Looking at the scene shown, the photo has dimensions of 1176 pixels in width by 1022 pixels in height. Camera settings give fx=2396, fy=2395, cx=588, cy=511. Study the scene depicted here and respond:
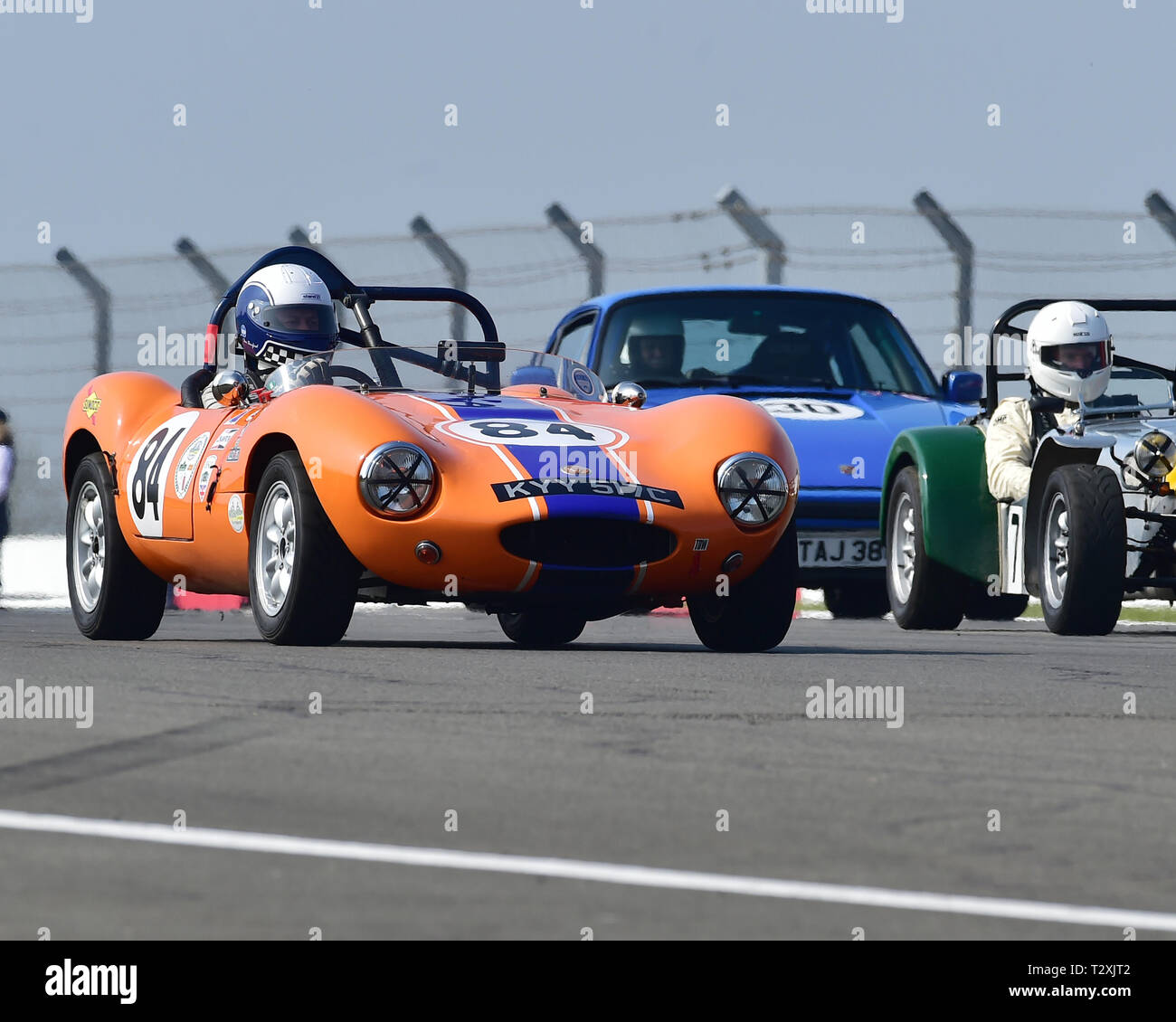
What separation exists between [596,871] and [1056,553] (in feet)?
21.9

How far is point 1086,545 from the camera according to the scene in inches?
386

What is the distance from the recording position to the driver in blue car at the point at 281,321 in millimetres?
10656

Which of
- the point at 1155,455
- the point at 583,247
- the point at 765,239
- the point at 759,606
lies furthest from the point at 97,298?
the point at 759,606

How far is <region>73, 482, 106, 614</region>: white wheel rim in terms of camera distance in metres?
10.5

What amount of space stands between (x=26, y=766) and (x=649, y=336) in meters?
7.71

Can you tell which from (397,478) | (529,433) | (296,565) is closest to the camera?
(397,478)

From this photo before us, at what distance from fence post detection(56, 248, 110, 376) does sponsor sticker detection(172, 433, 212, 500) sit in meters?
8.61

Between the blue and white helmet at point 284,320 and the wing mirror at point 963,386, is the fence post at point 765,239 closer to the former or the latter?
the wing mirror at point 963,386

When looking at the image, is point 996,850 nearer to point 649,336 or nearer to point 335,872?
point 335,872

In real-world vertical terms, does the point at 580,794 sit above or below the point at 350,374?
below

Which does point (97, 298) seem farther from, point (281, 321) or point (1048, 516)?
point (1048, 516)

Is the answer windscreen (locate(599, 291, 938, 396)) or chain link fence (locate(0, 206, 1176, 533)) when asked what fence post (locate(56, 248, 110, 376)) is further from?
windscreen (locate(599, 291, 938, 396))

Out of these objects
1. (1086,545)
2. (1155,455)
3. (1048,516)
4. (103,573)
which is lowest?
(103,573)
